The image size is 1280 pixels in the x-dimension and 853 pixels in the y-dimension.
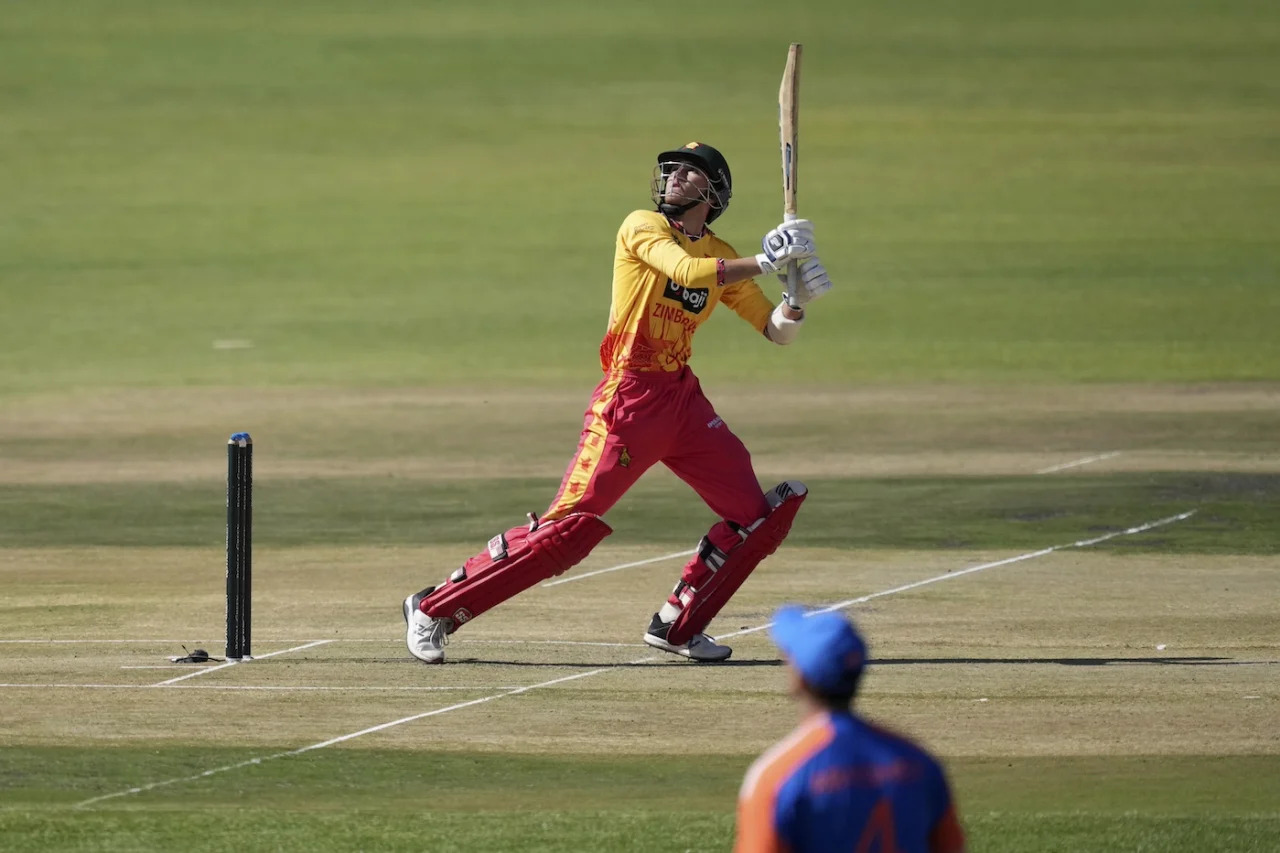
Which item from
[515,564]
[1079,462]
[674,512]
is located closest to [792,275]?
[515,564]

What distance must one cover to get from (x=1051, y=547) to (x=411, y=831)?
742 cm

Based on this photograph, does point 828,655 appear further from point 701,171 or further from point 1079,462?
point 1079,462

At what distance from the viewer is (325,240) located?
4041cm

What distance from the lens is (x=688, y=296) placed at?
35.0 ft

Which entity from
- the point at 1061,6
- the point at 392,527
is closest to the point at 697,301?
the point at 392,527

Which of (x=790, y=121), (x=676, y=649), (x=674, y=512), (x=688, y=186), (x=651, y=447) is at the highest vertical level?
(x=790, y=121)

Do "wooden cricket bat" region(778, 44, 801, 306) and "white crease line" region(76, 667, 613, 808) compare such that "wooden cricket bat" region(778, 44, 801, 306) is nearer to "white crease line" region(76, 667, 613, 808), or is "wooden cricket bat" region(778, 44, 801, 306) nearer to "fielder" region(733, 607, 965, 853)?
"white crease line" region(76, 667, 613, 808)

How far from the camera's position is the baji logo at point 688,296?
34.8 ft

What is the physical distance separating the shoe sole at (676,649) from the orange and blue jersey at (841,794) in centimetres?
611

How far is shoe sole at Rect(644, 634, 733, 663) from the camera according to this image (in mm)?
10898

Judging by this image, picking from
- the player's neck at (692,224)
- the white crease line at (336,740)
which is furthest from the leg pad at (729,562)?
the player's neck at (692,224)

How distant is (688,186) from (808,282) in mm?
752

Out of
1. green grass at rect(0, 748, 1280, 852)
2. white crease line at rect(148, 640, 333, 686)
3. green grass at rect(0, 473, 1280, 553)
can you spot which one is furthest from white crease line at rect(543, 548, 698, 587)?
green grass at rect(0, 748, 1280, 852)

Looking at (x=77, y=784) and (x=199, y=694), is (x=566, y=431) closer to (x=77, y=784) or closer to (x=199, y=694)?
(x=199, y=694)
